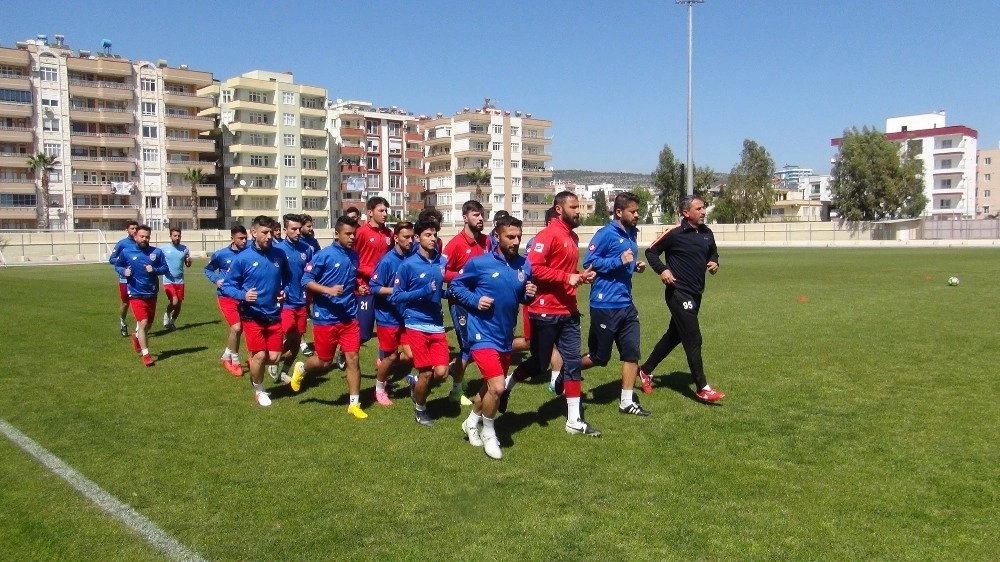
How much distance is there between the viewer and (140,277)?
11.2 m

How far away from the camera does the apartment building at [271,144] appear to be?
8094cm

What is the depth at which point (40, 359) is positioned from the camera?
11.2m

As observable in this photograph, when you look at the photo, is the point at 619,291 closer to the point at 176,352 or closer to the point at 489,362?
the point at 489,362

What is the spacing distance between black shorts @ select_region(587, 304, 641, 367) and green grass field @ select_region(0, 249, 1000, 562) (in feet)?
2.09

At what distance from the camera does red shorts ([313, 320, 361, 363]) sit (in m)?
8.09

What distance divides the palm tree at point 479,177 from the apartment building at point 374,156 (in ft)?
30.3

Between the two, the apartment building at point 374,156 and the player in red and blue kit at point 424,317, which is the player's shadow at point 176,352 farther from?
the apartment building at point 374,156

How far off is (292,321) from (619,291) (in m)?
4.41

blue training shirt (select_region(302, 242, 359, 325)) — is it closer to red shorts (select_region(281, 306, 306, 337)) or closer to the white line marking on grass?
red shorts (select_region(281, 306, 306, 337))

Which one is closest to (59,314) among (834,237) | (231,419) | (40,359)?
(40,359)

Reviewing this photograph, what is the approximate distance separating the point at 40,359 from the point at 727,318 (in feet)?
38.9

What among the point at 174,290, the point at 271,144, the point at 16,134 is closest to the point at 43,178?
the point at 16,134

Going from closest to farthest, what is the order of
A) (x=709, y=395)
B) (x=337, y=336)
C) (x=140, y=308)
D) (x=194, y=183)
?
1. (x=709, y=395)
2. (x=337, y=336)
3. (x=140, y=308)
4. (x=194, y=183)

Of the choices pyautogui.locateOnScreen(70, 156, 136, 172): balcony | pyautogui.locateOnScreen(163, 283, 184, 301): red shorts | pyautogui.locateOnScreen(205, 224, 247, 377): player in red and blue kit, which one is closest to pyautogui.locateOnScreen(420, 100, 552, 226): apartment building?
pyautogui.locateOnScreen(70, 156, 136, 172): balcony
